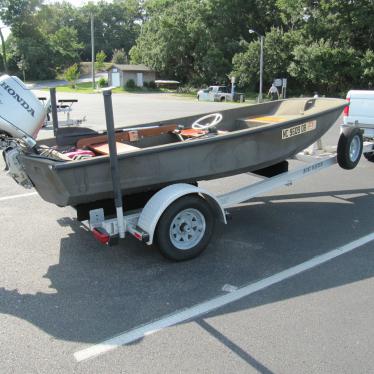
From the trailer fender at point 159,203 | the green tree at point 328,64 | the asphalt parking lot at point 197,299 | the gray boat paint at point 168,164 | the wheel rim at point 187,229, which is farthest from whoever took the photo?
the green tree at point 328,64

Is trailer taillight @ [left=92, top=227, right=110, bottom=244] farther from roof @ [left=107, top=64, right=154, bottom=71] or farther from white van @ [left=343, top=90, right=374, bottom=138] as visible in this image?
roof @ [left=107, top=64, right=154, bottom=71]

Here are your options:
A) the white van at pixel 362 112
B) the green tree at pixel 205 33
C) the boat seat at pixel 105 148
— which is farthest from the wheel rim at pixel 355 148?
the green tree at pixel 205 33

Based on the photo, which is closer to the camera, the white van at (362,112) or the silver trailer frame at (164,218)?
the silver trailer frame at (164,218)


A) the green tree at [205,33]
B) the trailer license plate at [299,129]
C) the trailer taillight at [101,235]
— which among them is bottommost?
the trailer taillight at [101,235]

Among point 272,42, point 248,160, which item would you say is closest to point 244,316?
point 248,160

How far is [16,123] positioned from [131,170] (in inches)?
47.0

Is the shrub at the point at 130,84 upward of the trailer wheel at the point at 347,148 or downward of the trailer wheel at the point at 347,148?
upward

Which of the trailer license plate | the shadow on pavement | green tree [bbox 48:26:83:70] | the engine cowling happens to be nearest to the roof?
green tree [bbox 48:26:83:70]

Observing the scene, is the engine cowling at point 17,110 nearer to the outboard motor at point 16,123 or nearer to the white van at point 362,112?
the outboard motor at point 16,123

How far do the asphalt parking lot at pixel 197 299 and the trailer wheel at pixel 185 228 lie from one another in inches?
6.3

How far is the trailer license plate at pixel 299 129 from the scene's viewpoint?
5.72 meters

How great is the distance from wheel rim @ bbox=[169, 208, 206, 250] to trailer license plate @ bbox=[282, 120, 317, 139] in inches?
69.3

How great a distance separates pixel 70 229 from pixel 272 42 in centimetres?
4332

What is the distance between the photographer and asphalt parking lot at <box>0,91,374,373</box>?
3.11 metres
